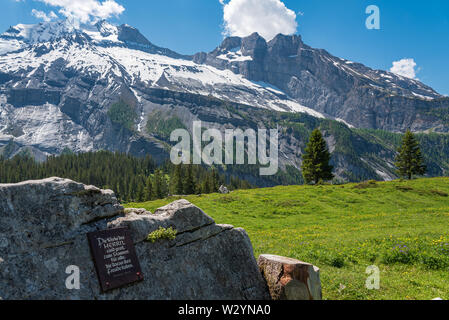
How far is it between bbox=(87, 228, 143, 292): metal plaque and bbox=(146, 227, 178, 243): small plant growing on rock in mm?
755

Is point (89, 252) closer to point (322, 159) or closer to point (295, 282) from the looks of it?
point (295, 282)

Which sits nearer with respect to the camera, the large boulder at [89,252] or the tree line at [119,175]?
the large boulder at [89,252]

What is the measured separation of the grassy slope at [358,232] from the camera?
13.7m

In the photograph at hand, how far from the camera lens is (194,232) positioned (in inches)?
485

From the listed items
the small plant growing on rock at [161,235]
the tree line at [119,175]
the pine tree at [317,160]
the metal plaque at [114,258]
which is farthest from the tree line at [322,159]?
the metal plaque at [114,258]

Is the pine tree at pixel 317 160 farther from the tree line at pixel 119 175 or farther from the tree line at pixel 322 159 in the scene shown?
the tree line at pixel 119 175

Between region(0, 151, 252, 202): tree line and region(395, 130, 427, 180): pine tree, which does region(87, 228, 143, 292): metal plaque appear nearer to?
region(395, 130, 427, 180): pine tree

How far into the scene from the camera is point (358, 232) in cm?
2439

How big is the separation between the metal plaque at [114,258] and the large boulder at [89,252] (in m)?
0.23

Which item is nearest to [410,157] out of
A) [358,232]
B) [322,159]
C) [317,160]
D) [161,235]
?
[322,159]

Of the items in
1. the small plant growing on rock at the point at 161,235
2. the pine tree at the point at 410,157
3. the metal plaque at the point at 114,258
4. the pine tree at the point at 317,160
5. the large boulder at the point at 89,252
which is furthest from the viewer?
the pine tree at the point at 410,157

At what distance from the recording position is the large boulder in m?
8.94

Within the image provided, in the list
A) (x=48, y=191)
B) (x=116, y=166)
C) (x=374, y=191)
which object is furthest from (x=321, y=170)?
(x=116, y=166)
